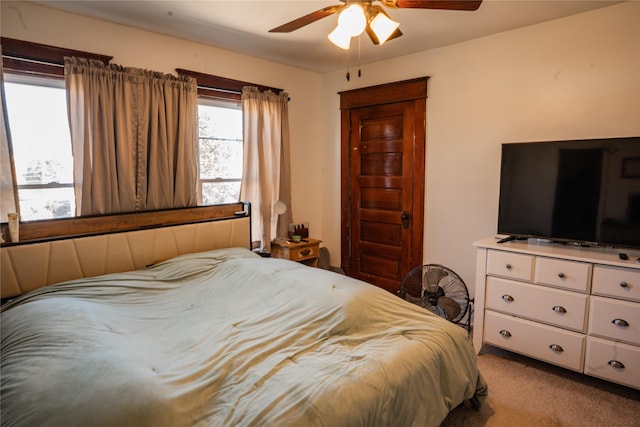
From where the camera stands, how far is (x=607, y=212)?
7.55 feet

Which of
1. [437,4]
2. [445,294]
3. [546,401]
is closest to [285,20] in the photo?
[437,4]

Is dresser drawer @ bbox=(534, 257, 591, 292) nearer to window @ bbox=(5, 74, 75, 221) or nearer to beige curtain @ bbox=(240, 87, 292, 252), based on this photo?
beige curtain @ bbox=(240, 87, 292, 252)

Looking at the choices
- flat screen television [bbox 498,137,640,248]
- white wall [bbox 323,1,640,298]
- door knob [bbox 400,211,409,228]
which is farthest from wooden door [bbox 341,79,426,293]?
flat screen television [bbox 498,137,640,248]

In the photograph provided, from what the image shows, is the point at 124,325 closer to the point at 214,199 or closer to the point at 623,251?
the point at 214,199

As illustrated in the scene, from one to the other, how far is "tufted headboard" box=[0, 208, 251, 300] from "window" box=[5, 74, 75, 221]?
0.37m

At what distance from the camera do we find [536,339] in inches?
94.9

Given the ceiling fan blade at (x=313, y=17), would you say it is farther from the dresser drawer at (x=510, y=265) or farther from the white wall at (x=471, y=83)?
the dresser drawer at (x=510, y=265)

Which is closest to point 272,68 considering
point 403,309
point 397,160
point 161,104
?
point 161,104

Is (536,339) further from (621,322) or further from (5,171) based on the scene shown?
(5,171)

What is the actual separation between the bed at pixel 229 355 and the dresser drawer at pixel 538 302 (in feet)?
2.49

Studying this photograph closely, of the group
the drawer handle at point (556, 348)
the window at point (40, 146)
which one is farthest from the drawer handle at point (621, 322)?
the window at point (40, 146)

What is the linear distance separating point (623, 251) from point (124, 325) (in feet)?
10.2

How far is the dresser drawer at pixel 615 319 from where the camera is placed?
6.77 feet

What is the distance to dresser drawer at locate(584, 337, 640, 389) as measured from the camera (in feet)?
6.81
